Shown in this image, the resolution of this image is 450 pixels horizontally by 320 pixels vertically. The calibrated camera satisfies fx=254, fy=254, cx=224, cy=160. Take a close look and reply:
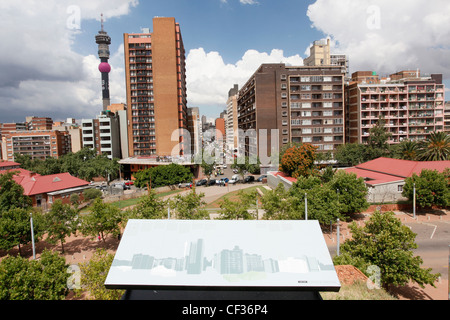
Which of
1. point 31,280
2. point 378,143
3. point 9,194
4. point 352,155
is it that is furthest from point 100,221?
point 378,143

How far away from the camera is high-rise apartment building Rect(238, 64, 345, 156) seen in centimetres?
4962

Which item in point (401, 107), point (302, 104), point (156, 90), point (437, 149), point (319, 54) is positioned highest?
point (319, 54)

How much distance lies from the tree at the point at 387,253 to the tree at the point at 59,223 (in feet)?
58.3

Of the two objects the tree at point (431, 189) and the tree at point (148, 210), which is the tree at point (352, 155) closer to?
the tree at point (431, 189)

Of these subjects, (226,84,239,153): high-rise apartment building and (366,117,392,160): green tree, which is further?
(226,84,239,153): high-rise apartment building

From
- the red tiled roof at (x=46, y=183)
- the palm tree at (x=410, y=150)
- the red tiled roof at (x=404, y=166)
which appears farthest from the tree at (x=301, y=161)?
the red tiled roof at (x=46, y=183)

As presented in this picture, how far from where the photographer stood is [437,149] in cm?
3072

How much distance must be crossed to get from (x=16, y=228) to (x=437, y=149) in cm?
4263

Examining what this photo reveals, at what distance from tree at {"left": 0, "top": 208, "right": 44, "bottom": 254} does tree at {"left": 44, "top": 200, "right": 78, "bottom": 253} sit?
644mm

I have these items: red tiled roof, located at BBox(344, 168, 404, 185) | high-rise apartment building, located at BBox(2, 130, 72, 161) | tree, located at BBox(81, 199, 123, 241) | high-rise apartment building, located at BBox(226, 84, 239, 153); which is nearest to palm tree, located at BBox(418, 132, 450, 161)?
red tiled roof, located at BBox(344, 168, 404, 185)

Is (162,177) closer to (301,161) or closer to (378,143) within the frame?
(301,161)

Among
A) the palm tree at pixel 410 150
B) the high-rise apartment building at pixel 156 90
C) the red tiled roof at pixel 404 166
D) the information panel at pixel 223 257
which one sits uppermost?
the high-rise apartment building at pixel 156 90

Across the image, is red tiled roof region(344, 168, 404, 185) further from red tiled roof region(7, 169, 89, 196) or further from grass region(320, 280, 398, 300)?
red tiled roof region(7, 169, 89, 196)

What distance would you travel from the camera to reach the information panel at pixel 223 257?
4.30 metres
